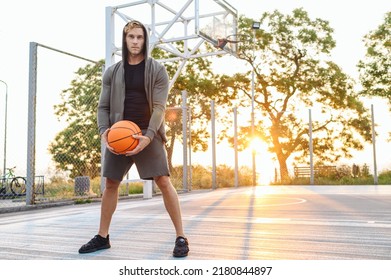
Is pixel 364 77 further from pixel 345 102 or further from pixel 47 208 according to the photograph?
pixel 47 208

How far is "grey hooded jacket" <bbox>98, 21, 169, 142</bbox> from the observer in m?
2.94

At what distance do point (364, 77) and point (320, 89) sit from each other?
2.00 meters

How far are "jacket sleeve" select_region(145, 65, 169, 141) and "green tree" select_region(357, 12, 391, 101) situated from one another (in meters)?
18.2

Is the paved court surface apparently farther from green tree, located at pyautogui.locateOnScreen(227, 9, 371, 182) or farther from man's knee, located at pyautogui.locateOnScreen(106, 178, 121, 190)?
green tree, located at pyautogui.locateOnScreen(227, 9, 371, 182)

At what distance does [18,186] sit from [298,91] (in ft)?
45.0

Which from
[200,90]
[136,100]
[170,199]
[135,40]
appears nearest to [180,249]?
[170,199]

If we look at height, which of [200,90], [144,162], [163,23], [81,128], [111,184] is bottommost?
[111,184]

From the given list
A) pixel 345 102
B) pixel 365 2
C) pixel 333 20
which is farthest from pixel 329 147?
pixel 365 2

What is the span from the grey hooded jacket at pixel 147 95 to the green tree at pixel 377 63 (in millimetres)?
18203

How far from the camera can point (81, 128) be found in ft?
31.6

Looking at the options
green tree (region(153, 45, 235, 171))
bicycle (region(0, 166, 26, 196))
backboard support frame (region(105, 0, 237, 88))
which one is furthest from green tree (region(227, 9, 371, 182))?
bicycle (region(0, 166, 26, 196))

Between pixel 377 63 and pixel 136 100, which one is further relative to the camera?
pixel 377 63

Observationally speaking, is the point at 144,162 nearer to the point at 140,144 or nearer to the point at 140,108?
the point at 140,144

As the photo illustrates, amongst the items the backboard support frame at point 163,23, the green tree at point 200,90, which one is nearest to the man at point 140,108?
the backboard support frame at point 163,23
